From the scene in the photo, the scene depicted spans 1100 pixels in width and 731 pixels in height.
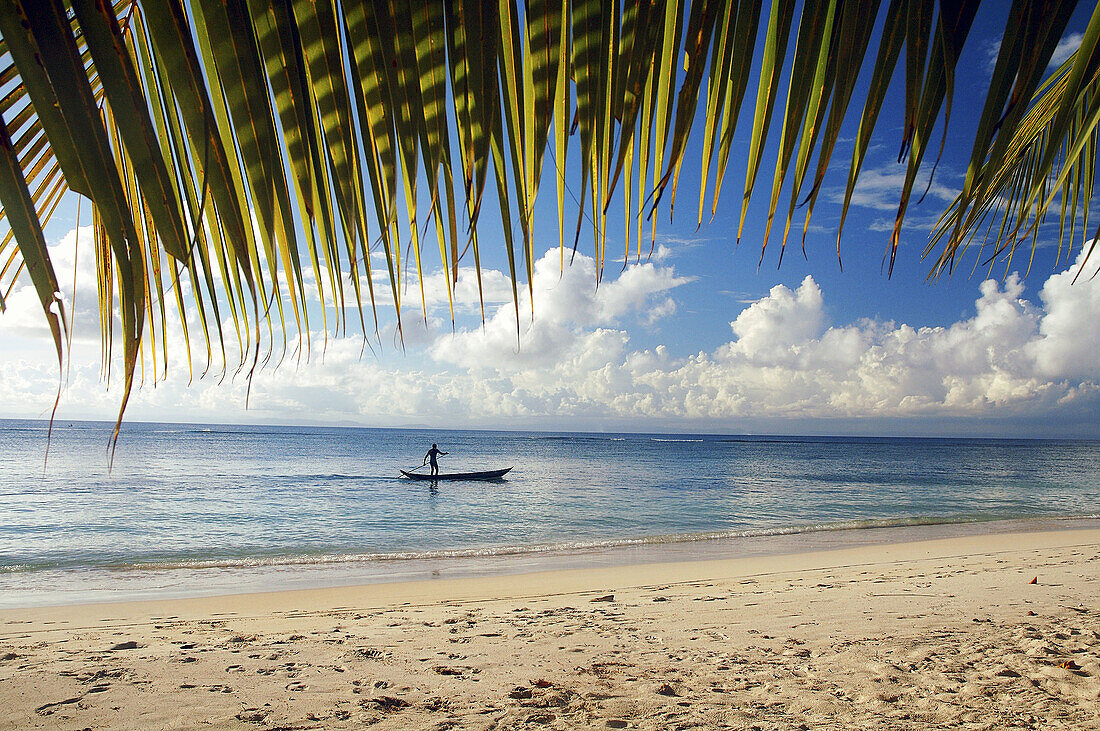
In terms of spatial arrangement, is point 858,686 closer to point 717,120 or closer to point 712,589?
point 712,589

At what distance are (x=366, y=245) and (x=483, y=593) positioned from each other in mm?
8555

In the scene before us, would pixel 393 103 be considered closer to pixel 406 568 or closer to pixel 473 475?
pixel 406 568

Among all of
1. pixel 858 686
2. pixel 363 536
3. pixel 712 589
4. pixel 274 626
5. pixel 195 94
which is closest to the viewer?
pixel 195 94

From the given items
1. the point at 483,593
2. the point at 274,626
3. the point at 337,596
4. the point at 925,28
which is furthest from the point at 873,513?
the point at 925,28

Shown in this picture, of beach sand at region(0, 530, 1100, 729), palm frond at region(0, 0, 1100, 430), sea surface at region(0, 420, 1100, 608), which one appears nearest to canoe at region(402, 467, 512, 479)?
sea surface at region(0, 420, 1100, 608)

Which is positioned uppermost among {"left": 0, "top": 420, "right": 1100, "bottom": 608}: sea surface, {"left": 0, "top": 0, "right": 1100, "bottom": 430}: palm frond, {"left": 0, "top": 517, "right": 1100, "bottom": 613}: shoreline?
{"left": 0, "top": 0, "right": 1100, "bottom": 430}: palm frond

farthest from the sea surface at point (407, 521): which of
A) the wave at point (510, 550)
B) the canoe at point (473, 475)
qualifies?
the canoe at point (473, 475)

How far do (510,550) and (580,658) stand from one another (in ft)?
28.0

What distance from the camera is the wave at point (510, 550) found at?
11.8 metres

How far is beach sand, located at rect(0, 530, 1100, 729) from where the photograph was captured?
13.3 ft

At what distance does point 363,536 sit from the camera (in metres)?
15.9

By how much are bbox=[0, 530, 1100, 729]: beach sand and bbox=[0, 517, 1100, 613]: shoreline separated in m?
1.30

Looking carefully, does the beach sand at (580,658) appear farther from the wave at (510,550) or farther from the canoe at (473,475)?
the canoe at (473,475)

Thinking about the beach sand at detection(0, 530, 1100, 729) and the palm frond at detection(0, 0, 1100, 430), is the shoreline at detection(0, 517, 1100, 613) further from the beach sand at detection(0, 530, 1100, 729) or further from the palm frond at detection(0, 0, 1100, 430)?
the palm frond at detection(0, 0, 1100, 430)
